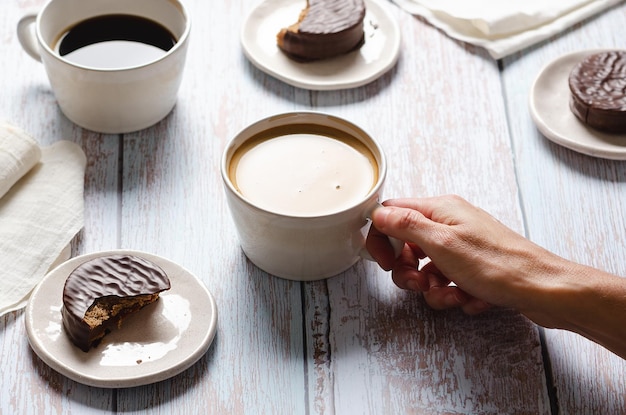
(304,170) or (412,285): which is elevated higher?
(304,170)

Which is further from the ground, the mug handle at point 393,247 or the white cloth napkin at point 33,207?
the mug handle at point 393,247

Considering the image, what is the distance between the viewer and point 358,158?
53.9 inches

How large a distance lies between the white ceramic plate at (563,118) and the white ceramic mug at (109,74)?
2.24 feet

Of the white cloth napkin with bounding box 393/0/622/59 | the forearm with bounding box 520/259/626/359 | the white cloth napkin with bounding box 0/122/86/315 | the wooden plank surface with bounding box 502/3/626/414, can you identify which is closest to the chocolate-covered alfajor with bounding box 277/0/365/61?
the white cloth napkin with bounding box 393/0/622/59

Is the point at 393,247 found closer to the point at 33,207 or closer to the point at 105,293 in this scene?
the point at 105,293

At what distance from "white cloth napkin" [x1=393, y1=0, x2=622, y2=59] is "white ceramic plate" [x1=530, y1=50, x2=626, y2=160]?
115 millimetres

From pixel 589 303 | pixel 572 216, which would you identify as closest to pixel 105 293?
pixel 589 303

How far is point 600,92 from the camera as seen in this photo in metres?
1.61

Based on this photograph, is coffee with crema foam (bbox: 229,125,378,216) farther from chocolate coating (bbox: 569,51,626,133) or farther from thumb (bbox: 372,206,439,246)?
chocolate coating (bbox: 569,51,626,133)

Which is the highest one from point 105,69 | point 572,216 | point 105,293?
point 105,69

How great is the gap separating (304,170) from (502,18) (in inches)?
28.1

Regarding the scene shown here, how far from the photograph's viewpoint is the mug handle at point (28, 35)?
156 cm

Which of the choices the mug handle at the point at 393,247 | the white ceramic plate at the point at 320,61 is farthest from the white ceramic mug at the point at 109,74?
the mug handle at the point at 393,247

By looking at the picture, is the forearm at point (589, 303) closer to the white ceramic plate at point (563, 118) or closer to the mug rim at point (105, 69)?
the white ceramic plate at point (563, 118)
